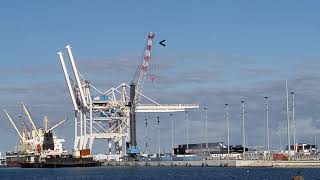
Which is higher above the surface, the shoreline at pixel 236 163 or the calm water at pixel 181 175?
the shoreline at pixel 236 163

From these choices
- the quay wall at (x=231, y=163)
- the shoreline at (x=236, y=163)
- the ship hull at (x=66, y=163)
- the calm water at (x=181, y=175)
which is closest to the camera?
the calm water at (x=181, y=175)

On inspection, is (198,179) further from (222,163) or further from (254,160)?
(222,163)

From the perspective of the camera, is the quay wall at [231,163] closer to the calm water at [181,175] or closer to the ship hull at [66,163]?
the calm water at [181,175]

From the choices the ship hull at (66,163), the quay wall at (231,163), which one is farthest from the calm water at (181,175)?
the ship hull at (66,163)

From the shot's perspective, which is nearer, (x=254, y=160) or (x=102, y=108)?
(x=254, y=160)

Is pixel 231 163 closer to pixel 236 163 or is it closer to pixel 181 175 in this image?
pixel 236 163

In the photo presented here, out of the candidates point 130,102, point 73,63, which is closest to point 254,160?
point 130,102

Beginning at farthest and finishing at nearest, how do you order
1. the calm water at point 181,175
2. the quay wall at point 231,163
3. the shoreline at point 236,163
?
the quay wall at point 231,163 → the shoreline at point 236,163 → the calm water at point 181,175

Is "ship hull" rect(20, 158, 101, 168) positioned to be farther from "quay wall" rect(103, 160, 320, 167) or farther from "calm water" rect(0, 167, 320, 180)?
"calm water" rect(0, 167, 320, 180)

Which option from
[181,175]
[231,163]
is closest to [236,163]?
[231,163]

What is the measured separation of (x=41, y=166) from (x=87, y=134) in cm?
1968

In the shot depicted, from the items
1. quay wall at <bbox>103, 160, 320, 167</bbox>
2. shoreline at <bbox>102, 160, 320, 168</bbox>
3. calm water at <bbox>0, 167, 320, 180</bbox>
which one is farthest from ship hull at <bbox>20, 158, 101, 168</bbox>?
calm water at <bbox>0, 167, 320, 180</bbox>

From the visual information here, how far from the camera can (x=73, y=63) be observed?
7313 inches

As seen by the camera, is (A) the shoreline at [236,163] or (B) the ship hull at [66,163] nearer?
(A) the shoreline at [236,163]
